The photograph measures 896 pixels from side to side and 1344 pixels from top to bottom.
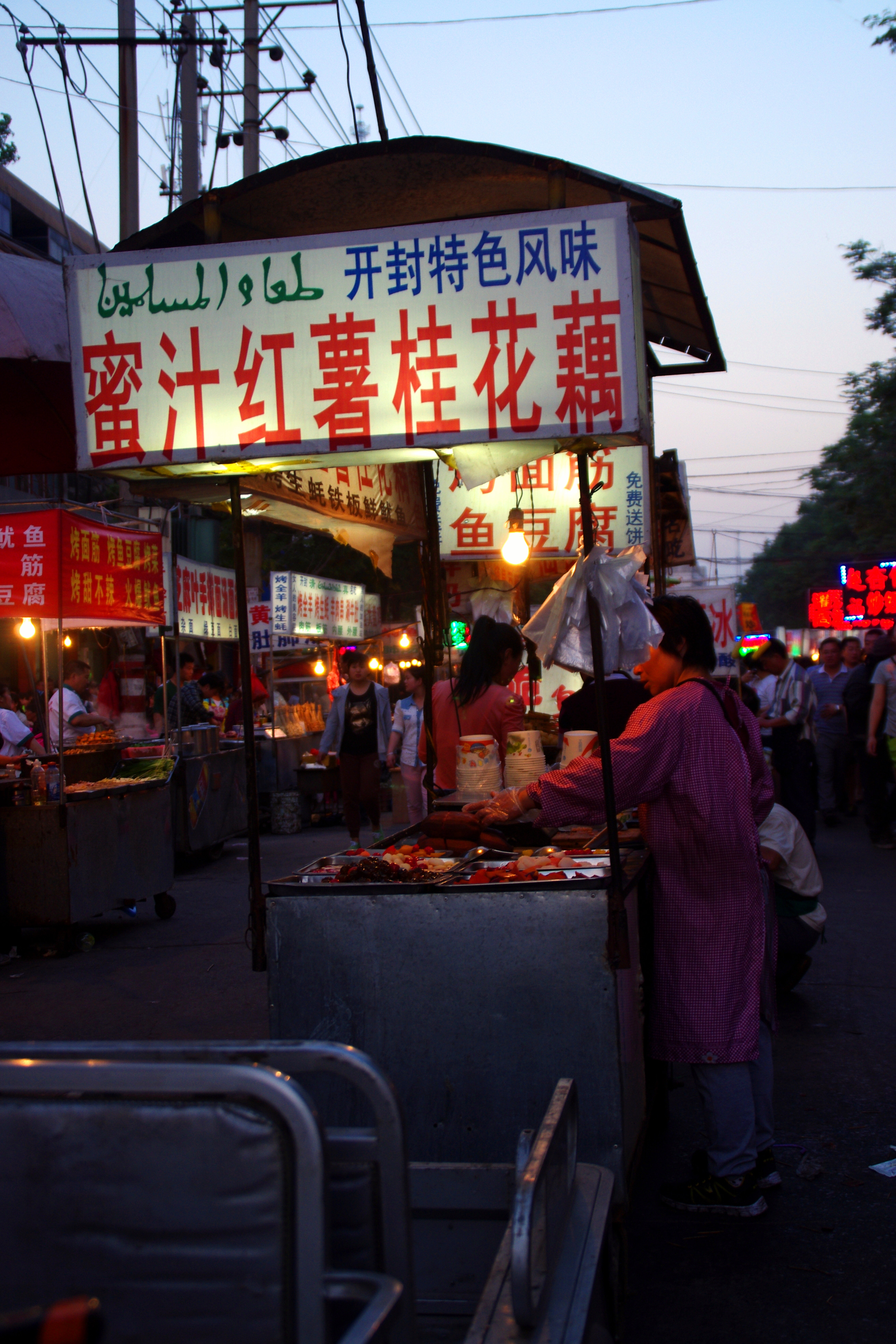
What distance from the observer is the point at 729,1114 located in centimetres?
358

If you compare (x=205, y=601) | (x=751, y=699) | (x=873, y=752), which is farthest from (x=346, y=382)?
(x=205, y=601)

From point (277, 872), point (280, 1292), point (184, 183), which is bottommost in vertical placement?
point (277, 872)

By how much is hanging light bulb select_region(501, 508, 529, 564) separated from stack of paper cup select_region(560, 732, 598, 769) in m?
2.26

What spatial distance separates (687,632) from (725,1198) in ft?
Result: 6.20

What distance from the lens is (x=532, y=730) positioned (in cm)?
602

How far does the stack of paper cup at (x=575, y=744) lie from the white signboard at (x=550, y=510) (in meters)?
2.79

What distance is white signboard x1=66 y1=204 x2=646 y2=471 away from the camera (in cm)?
320

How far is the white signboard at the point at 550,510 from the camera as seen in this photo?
877 cm

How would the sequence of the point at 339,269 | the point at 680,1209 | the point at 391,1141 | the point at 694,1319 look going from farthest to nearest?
the point at 680,1209 → the point at 339,269 → the point at 694,1319 → the point at 391,1141

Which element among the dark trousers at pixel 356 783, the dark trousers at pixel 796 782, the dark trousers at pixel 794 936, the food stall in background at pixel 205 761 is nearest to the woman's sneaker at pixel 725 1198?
the dark trousers at pixel 794 936

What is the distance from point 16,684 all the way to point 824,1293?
18540 mm

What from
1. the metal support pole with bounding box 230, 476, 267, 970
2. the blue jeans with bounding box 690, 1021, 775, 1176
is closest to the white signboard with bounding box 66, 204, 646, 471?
the metal support pole with bounding box 230, 476, 267, 970

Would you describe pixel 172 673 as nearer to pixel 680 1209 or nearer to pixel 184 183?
pixel 184 183

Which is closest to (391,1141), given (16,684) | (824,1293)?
(824,1293)
